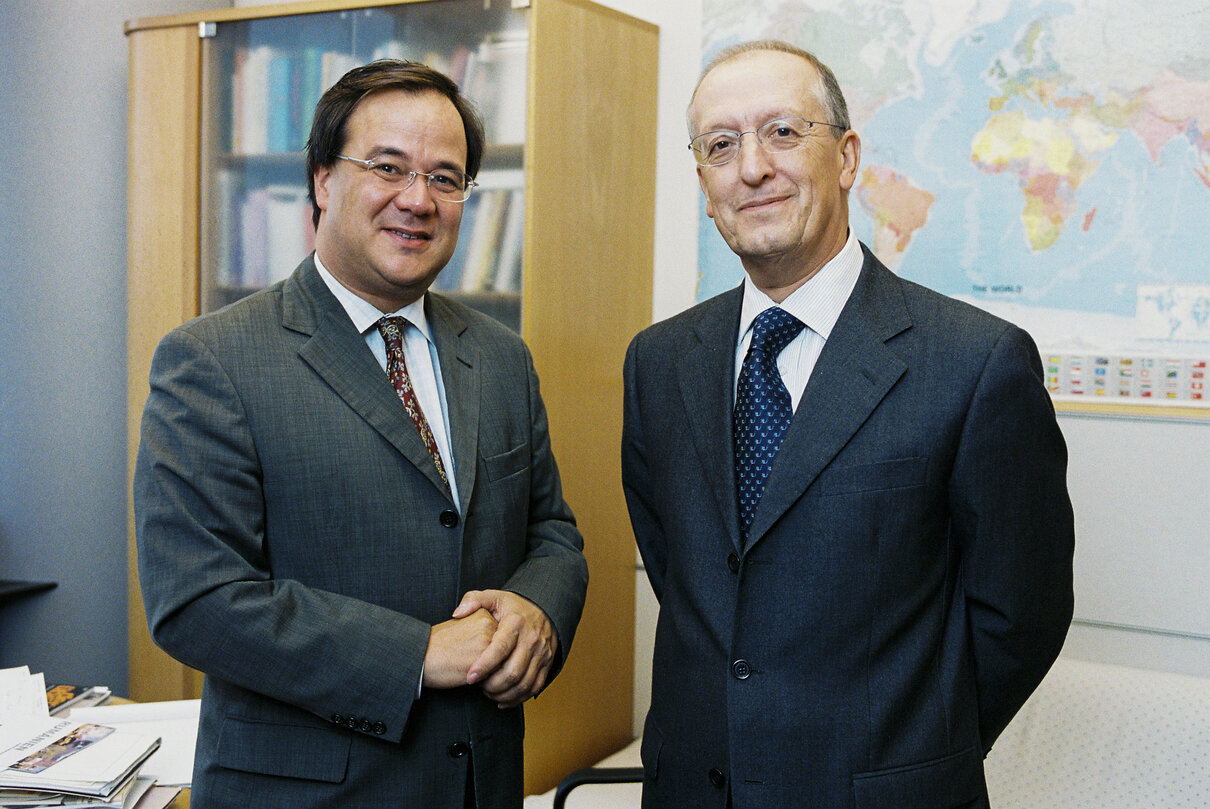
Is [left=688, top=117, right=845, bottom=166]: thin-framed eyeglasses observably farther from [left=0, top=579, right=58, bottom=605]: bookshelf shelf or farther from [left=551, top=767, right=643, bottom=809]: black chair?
[left=0, top=579, right=58, bottom=605]: bookshelf shelf

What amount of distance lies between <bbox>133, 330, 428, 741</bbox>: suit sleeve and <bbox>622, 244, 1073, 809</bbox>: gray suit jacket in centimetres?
45

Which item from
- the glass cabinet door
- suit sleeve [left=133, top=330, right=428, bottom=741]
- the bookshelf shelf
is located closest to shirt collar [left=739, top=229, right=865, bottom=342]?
suit sleeve [left=133, top=330, right=428, bottom=741]

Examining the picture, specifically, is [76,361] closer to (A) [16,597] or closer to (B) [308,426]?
(A) [16,597]

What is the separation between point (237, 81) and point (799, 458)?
2.44 meters

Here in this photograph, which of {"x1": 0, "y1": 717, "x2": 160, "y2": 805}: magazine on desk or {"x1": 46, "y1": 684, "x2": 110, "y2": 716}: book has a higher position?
{"x1": 0, "y1": 717, "x2": 160, "y2": 805}: magazine on desk

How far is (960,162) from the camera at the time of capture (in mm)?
2582

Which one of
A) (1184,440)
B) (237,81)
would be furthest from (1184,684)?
(237,81)

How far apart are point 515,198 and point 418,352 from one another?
109 cm

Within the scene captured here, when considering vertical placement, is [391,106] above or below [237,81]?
below

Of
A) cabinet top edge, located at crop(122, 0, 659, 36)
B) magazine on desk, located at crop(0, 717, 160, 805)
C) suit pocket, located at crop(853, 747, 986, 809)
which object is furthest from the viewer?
cabinet top edge, located at crop(122, 0, 659, 36)

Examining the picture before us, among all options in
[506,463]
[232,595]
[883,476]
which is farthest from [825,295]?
[232,595]

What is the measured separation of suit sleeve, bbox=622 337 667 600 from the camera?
1.79 metres

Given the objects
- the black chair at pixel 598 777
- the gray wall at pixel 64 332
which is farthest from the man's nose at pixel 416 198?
the gray wall at pixel 64 332

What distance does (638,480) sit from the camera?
1858 mm
